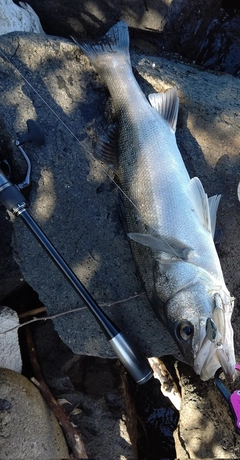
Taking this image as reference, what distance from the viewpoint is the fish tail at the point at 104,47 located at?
3555 mm

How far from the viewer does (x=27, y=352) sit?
4168mm

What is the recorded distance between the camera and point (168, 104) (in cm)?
346

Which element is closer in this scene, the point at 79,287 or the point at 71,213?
the point at 79,287

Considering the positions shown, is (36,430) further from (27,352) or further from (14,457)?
(27,352)

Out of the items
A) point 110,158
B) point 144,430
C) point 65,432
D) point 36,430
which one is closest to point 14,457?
point 36,430

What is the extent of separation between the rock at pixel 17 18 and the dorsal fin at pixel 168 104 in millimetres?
1456

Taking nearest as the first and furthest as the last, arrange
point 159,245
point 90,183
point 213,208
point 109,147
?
point 159,245
point 213,208
point 109,147
point 90,183

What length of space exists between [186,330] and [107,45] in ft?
7.68

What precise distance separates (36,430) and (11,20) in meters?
3.48

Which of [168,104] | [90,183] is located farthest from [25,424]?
[168,104]

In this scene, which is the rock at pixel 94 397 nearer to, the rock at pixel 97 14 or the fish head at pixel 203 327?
the fish head at pixel 203 327

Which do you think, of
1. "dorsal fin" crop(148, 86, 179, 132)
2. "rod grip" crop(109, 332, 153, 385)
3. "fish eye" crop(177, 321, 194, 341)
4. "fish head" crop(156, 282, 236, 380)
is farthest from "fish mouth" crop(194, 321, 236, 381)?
"dorsal fin" crop(148, 86, 179, 132)

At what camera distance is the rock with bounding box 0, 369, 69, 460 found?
3.37 metres

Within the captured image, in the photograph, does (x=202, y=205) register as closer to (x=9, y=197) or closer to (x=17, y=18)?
(x=9, y=197)
